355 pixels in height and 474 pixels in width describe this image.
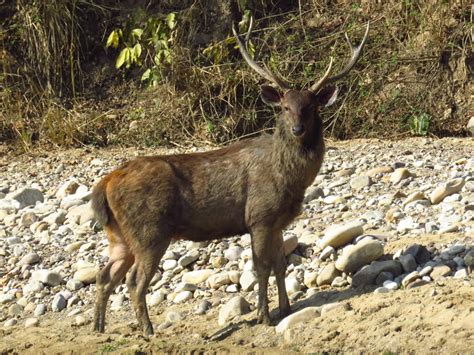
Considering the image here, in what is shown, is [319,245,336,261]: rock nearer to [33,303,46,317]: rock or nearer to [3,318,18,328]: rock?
[33,303,46,317]: rock

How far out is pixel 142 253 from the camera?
8.15 m

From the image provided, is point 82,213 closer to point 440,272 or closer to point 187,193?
point 187,193

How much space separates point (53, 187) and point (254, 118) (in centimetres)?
312

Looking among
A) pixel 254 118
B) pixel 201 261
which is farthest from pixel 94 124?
pixel 201 261

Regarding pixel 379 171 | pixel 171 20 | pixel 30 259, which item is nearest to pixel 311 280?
pixel 379 171

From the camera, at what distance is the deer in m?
8.13

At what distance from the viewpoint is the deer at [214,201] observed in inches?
320

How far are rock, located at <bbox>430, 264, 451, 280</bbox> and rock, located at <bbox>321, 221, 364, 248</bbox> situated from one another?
110 cm

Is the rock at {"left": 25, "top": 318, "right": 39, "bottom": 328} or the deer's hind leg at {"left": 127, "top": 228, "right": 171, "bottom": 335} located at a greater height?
the deer's hind leg at {"left": 127, "top": 228, "right": 171, "bottom": 335}

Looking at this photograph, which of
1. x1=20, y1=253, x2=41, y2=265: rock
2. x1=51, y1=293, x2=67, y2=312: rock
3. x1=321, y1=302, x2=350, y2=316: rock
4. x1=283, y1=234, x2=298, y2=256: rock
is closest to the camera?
x1=321, y1=302, x2=350, y2=316: rock

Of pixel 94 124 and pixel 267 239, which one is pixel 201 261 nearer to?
pixel 267 239

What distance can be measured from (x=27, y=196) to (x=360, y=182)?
4298mm

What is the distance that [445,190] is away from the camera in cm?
994

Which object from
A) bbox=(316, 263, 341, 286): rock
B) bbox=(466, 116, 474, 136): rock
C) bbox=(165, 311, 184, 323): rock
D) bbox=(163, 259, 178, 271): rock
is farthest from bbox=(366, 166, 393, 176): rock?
bbox=(165, 311, 184, 323): rock
